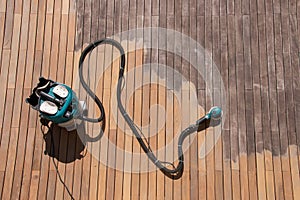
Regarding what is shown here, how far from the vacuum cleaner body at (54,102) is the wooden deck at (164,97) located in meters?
0.35

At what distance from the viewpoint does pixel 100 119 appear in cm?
424

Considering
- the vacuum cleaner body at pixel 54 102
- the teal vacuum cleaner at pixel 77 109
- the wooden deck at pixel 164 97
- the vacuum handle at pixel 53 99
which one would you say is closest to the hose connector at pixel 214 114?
the teal vacuum cleaner at pixel 77 109

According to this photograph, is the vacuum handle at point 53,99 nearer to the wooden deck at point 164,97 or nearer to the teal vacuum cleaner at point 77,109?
the teal vacuum cleaner at point 77,109

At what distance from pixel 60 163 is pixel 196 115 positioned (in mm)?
1462

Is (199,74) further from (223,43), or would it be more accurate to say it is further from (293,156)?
(293,156)

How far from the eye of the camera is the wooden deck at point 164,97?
404 centimetres

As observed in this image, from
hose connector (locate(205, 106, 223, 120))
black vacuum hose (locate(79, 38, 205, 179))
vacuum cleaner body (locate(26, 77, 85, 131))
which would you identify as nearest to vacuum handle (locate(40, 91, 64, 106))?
vacuum cleaner body (locate(26, 77, 85, 131))

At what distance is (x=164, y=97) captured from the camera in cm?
432

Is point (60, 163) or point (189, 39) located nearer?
point (60, 163)

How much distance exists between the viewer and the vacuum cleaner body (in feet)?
12.6

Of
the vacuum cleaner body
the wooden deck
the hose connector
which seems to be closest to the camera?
the vacuum cleaner body

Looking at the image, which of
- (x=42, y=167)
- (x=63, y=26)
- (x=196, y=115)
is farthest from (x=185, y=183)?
(x=63, y=26)

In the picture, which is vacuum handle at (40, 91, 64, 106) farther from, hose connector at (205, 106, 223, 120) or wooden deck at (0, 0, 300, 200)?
hose connector at (205, 106, 223, 120)

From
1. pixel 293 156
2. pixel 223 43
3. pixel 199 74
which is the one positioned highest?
pixel 223 43
